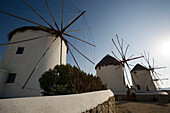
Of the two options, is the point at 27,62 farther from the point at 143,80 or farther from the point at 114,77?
the point at 143,80

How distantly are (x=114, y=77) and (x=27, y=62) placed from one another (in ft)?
47.7

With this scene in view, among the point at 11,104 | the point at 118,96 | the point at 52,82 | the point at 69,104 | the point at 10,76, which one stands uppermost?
the point at 10,76

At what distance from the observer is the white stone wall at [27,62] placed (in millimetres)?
6727

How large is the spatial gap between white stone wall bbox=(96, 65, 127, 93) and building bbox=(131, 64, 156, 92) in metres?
6.12

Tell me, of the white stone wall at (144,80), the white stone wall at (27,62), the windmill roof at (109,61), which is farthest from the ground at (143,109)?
the white stone wall at (144,80)

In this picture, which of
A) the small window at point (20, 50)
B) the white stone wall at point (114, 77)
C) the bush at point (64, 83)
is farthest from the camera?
the white stone wall at point (114, 77)

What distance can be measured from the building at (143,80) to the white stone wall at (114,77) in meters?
6.12

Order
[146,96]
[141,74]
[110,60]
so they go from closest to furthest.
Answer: [146,96], [110,60], [141,74]

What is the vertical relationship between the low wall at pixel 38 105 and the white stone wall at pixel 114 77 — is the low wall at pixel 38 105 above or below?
below

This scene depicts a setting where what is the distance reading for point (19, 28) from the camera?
9086mm

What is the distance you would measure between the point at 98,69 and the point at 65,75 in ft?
50.9

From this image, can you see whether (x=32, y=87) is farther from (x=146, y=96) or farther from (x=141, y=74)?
(x=141, y=74)

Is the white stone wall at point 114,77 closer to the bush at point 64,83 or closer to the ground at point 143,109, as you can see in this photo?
the ground at point 143,109

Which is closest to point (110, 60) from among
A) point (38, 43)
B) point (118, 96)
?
point (118, 96)
